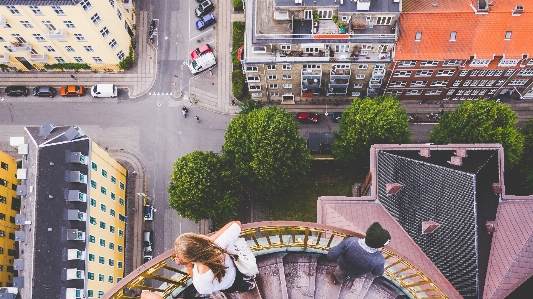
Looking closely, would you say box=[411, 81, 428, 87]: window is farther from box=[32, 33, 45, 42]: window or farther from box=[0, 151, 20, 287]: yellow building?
box=[0, 151, 20, 287]: yellow building

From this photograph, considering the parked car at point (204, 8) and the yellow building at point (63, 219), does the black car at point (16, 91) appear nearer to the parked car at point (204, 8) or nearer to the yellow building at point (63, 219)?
the yellow building at point (63, 219)

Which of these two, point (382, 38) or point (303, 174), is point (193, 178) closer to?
point (303, 174)

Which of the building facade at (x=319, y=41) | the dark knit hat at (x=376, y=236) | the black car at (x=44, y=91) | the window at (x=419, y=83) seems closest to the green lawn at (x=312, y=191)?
the building facade at (x=319, y=41)

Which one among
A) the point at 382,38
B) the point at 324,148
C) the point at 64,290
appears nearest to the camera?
the point at 64,290

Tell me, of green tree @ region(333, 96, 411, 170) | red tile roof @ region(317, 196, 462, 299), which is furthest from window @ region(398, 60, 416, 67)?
red tile roof @ region(317, 196, 462, 299)

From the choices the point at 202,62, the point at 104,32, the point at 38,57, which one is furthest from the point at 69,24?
the point at 202,62

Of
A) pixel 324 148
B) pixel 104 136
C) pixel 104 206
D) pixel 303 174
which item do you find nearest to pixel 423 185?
pixel 303 174
